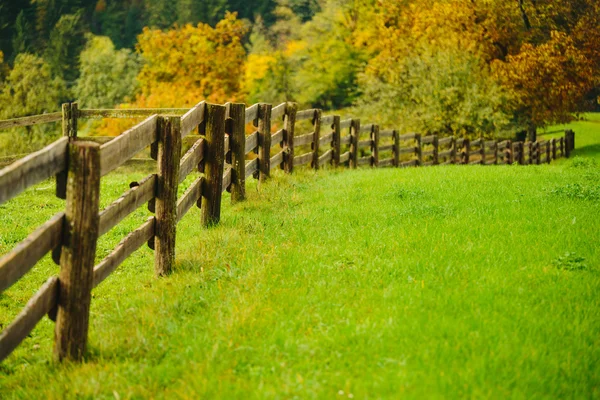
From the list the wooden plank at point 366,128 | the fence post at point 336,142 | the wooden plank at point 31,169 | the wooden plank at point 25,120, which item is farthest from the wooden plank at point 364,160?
the wooden plank at point 31,169

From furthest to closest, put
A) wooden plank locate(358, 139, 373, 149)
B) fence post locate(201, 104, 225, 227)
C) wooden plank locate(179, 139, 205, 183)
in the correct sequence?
wooden plank locate(358, 139, 373, 149)
fence post locate(201, 104, 225, 227)
wooden plank locate(179, 139, 205, 183)

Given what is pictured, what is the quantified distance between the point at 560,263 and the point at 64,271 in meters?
4.47

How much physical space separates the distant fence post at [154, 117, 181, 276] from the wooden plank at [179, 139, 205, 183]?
2.56ft

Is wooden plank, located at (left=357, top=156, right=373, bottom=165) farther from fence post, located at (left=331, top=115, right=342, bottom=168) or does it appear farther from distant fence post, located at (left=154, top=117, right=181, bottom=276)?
distant fence post, located at (left=154, top=117, right=181, bottom=276)

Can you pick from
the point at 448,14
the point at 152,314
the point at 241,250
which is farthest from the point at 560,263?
the point at 448,14

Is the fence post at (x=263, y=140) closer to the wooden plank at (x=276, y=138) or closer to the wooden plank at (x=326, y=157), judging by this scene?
the wooden plank at (x=276, y=138)

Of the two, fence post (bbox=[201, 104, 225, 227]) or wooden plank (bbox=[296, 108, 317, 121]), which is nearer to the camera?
fence post (bbox=[201, 104, 225, 227])

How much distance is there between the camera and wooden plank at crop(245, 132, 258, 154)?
11.3 metres

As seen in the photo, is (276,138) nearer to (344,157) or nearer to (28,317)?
(344,157)

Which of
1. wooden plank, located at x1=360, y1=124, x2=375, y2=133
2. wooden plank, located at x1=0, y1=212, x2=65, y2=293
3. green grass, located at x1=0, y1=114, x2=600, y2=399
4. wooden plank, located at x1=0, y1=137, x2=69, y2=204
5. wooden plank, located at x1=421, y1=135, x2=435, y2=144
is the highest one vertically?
wooden plank, located at x1=0, y1=137, x2=69, y2=204

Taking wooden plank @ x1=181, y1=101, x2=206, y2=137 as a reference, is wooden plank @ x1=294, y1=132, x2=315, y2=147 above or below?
below

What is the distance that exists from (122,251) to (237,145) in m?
4.56

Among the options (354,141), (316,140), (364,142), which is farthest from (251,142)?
(364,142)

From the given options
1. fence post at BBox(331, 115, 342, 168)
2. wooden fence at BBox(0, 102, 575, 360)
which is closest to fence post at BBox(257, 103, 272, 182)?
wooden fence at BBox(0, 102, 575, 360)
